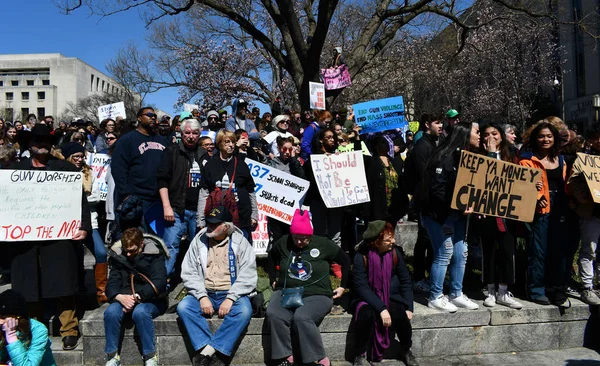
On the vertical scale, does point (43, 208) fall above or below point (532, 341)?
above

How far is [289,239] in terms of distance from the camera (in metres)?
5.09

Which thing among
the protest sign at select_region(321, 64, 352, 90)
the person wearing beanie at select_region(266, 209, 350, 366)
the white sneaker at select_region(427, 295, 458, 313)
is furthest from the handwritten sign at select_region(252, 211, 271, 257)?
the protest sign at select_region(321, 64, 352, 90)

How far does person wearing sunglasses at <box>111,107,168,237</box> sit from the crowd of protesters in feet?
0.04

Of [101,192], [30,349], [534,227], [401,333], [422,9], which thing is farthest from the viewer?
[422,9]

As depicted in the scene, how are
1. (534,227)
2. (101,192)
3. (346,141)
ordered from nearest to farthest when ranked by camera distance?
1. (534,227)
2. (101,192)
3. (346,141)

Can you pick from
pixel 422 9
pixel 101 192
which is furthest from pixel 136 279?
pixel 422 9

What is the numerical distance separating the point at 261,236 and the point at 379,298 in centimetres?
267

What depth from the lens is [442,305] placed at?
16.7 ft

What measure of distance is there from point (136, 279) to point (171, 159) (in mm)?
1458

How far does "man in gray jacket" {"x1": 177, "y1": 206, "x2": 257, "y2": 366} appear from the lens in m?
4.64

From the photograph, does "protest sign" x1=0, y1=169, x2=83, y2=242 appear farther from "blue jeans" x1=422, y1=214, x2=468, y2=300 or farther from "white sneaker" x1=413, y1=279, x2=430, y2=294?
"white sneaker" x1=413, y1=279, x2=430, y2=294

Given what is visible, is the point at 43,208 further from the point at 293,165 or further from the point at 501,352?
the point at 501,352

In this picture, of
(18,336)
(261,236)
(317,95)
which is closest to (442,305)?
(261,236)

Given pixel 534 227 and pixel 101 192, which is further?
pixel 101 192
